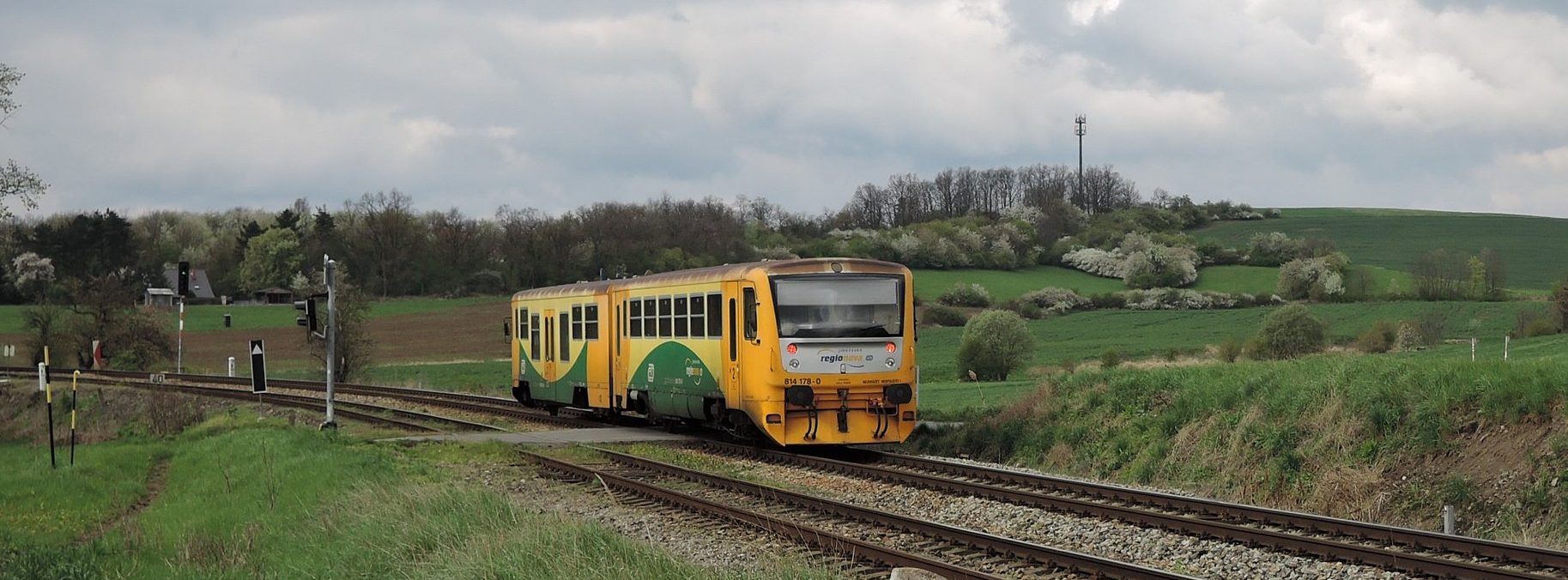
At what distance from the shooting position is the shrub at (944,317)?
67.8 metres

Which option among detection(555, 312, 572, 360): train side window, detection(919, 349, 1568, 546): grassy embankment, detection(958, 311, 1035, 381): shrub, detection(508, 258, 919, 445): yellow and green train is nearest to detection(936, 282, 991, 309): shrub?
detection(958, 311, 1035, 381): shrub

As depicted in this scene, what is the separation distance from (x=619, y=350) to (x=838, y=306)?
259 inches

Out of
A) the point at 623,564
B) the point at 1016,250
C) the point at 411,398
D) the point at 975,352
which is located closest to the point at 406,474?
the point at 623,564

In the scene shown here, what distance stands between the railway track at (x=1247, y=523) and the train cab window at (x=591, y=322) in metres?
8.67

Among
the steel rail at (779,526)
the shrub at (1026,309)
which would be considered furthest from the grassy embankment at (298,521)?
the shrub at (1026,309)

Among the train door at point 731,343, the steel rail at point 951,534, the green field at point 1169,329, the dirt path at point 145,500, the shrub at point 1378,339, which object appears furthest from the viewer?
the green field at point 1169,329

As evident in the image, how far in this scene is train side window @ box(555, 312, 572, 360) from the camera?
2793 centimetres

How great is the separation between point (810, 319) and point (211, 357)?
52180mm

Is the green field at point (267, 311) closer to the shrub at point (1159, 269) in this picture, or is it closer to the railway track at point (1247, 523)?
the shrub at point (1159, 269)

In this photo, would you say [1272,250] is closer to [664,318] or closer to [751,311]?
[664,318]

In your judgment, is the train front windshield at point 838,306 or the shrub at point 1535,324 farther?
the shrub at point 1535,324

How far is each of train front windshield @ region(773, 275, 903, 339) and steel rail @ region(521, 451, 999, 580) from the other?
11.6ft

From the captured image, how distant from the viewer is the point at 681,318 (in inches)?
883

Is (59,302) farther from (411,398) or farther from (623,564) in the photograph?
(623,564)
